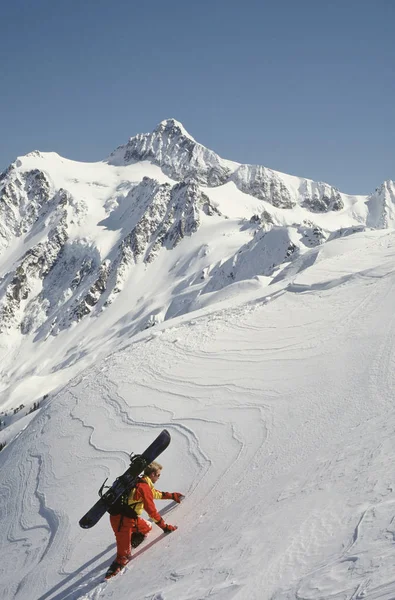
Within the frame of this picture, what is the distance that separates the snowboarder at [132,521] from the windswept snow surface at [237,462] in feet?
0.63

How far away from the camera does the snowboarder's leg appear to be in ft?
20.6

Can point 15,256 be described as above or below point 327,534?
above

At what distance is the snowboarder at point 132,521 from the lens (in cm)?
633

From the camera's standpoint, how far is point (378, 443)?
6.34 m

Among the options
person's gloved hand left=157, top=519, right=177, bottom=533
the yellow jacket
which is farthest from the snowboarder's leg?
person's gloved hand left=157, top=519, right=177, bottom=533

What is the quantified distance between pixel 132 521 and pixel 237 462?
2124 millimetres

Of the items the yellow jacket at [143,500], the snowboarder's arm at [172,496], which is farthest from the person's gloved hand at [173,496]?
the yellow jacket at [143,500]

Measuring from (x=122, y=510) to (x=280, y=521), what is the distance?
242 centimetres

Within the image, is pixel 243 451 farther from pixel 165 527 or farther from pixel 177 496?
pixel 165 527

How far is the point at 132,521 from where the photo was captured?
6543 mm

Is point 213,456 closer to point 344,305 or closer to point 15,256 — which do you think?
point 344,305

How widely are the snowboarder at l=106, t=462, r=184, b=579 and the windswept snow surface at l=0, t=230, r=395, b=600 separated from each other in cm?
19

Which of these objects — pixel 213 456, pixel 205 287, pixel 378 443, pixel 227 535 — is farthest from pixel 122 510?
pixel 205 287

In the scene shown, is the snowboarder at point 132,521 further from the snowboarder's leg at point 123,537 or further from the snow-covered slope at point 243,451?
the snow-covered slope at point 243,451
